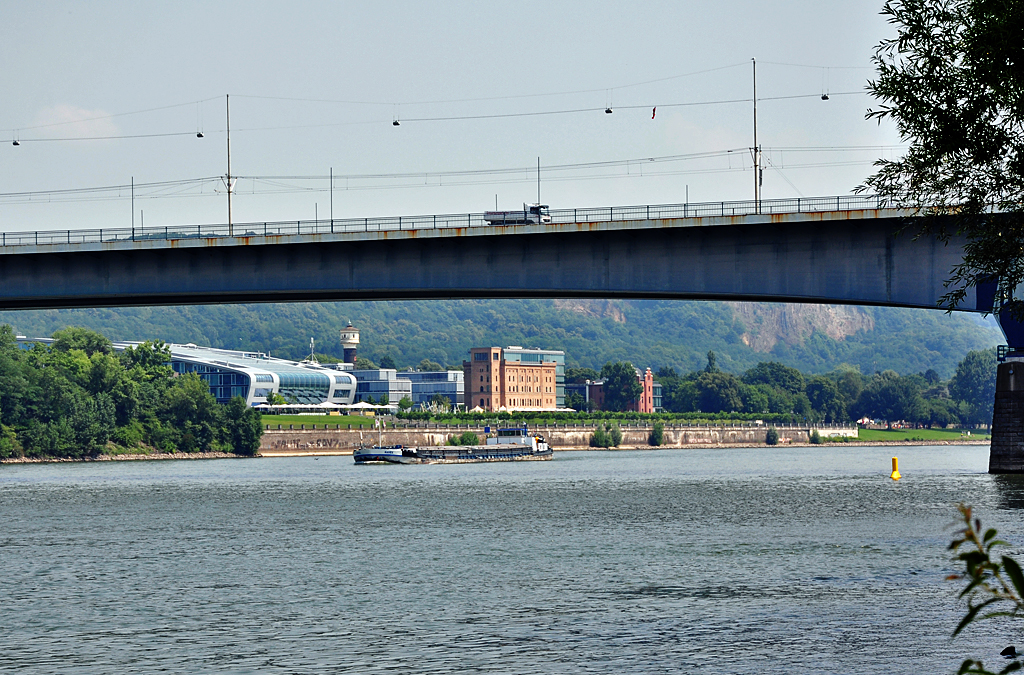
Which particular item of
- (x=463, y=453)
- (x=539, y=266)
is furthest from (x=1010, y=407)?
(x=463, y=453)

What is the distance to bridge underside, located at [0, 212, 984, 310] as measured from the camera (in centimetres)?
6425

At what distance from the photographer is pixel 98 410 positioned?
16288cm

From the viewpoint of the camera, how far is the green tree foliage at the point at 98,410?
15738 centimetres

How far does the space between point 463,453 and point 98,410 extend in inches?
1807

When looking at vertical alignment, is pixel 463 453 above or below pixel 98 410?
below

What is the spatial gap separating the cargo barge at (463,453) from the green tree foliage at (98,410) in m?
21.8

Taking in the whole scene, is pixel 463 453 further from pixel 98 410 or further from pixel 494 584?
pixel 494 584

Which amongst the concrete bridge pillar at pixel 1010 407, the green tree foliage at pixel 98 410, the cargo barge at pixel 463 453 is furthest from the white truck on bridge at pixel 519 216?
the green tree foliage at pixel 98 410

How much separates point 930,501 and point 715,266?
17668mm

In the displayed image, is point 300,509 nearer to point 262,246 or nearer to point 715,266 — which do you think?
point 262,246

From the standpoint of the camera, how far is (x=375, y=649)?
93.3 feet

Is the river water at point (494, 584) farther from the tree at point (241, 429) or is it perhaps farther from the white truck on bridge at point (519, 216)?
the tree at point (241, 429)

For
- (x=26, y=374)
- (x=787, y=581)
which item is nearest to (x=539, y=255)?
(x=787, y=581)

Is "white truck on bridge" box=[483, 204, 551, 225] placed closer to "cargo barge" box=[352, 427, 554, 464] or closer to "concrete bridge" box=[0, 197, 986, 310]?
"concrete bridge" box=[0, 197, 986, 310]
